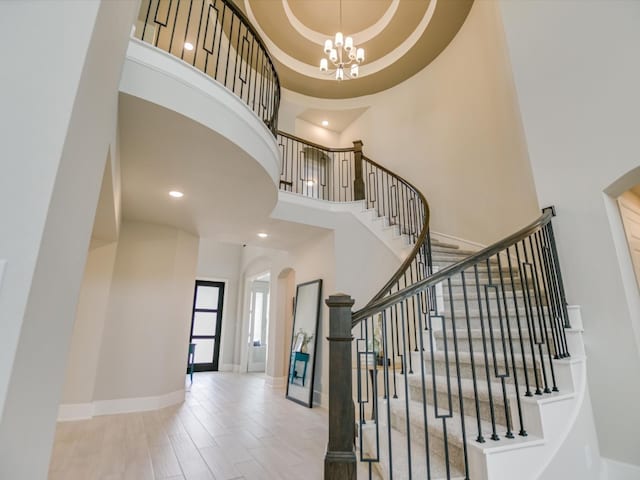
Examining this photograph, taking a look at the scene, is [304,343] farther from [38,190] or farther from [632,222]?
[38,190]

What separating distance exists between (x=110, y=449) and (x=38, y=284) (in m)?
2.77

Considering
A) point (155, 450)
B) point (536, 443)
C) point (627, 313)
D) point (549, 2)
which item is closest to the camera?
point (536, 443)

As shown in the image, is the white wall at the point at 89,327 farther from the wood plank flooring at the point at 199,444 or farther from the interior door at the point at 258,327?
the interior door at the point at 258,327

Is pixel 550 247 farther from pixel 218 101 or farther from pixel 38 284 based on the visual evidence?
pixel 38 284

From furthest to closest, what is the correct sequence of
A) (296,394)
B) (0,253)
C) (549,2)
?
(296,394)
(549,2)
(0,253)

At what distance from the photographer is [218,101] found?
2729 mm

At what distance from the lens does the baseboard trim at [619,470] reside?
87.7 inches

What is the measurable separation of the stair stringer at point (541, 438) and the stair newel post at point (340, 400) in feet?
2.18

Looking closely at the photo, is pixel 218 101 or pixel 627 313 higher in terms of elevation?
pixel 218 101

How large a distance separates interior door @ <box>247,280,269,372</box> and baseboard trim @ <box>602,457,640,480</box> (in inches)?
275

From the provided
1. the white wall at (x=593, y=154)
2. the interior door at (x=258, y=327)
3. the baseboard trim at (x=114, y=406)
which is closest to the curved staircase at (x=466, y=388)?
the white wall at (x=593, y=154)

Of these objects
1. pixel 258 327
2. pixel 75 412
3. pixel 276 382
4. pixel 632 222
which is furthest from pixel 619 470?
pixel 258 327

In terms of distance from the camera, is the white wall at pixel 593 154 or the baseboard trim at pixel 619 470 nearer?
the baseboard trim at pixel 619 470

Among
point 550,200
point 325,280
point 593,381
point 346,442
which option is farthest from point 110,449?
point 550,200
